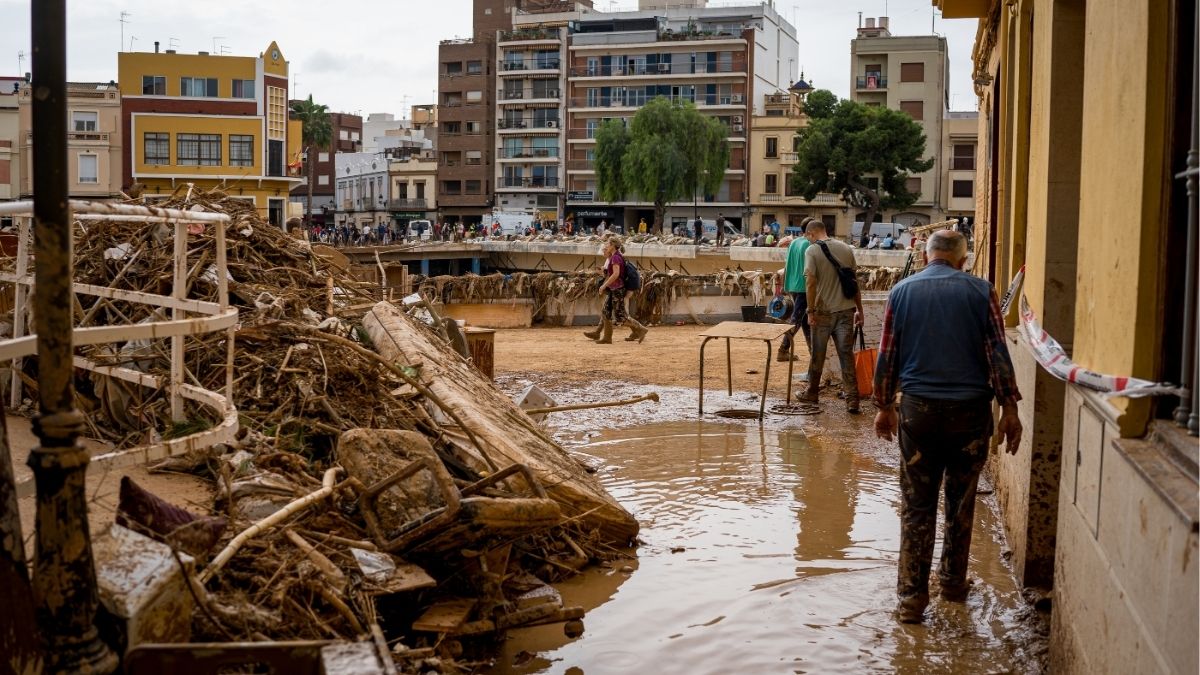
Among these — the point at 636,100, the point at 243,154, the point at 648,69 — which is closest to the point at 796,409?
the point at 243,154

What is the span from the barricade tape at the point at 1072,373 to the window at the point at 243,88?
205 ft

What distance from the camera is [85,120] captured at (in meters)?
63.4

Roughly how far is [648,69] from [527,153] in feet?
37.1

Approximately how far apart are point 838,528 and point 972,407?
89.2 inches

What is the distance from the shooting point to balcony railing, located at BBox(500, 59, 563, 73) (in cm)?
→ 9119

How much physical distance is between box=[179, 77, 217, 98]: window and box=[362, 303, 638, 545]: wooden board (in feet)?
195

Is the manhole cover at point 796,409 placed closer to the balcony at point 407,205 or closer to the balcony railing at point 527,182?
the balcony railing at point 527,182

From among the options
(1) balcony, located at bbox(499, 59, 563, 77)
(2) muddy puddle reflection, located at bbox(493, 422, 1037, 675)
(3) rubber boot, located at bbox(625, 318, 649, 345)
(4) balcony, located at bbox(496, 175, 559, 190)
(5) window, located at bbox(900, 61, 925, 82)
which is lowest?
(2) muddy puddle reflection, located at bbox(493, 422, 1037, 675)

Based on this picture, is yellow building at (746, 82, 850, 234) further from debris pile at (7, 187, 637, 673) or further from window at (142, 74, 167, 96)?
debris pile at (7, 187, 637, 673)

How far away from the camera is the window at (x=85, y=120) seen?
63.0m

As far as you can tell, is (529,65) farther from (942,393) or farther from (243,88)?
(942,393)

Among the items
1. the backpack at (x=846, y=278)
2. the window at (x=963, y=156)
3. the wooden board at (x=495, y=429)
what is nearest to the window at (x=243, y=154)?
the window at (x=963, y=156)

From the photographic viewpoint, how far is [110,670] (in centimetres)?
315

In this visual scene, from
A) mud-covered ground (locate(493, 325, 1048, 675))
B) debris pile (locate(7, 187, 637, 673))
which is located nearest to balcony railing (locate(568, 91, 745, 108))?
mud-covered ground (locate(493, 325, 1048, 675))
